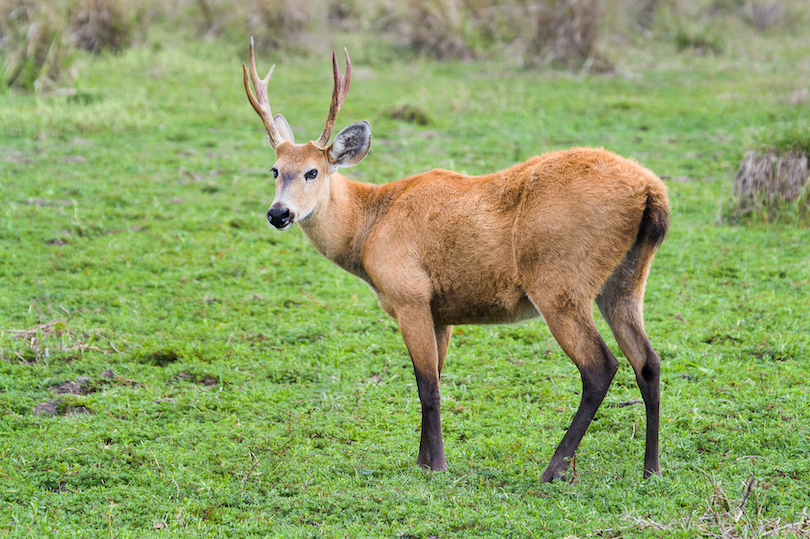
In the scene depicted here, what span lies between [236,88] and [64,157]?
4190 mm

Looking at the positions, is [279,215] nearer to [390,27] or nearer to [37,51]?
[37,51]

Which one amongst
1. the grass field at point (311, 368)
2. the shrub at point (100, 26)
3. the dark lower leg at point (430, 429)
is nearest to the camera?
the grass field at point (311, 368)

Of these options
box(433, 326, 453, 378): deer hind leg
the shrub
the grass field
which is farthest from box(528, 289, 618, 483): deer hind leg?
the shrub

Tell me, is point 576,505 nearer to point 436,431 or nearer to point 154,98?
point 436,431

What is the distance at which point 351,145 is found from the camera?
5.05 m

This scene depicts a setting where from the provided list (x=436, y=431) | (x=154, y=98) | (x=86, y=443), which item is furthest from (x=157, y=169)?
(x=436, y=431)

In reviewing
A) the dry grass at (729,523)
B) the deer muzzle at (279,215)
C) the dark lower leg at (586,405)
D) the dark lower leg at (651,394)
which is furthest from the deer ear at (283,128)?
the dry grass at (729,523)

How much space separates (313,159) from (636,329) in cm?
218

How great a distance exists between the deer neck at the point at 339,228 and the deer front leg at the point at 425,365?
2.10 feet

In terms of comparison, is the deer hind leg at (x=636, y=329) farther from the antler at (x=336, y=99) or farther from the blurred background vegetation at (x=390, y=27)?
the blurred background vegetation at (x=390, y=27)

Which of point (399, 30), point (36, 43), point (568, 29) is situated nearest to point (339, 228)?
point (36, 43)

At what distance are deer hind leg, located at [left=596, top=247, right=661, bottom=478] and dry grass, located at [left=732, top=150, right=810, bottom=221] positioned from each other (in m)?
4.28

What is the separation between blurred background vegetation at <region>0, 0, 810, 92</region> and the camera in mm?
12188

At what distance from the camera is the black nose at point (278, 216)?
468 centimetres
